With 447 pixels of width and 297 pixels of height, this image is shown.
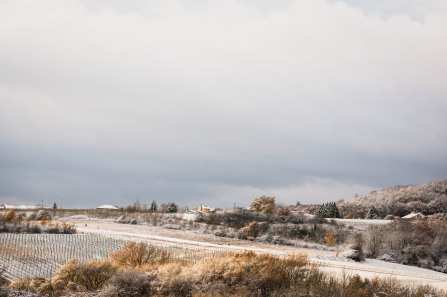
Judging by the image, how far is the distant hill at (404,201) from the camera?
75.7 metres

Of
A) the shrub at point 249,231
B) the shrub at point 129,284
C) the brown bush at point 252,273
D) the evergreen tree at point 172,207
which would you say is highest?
the evergreen tree at point 172,207

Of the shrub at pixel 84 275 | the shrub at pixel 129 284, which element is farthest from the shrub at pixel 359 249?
the shrub at pixel 84 275

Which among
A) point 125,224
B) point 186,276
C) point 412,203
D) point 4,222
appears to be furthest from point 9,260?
point 412,203

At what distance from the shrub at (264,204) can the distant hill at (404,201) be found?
83.9 ft

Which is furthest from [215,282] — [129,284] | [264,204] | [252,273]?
[264,204]

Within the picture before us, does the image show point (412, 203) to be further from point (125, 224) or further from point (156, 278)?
point (156, 278)

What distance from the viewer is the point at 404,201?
265 ft

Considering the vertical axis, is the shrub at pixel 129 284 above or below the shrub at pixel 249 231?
below

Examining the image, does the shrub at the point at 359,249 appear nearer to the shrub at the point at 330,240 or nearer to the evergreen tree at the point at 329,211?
the shrub at the point at 330,240

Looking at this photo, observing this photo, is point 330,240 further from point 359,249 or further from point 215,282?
point 215,282

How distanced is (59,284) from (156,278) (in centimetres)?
316

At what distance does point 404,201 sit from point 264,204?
42.2m

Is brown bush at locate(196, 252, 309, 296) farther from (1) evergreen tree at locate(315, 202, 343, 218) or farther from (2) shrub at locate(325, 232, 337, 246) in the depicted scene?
(1) evergreen tree at locate(315, 202, 343, 218)

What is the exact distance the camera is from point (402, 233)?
36.7 metres
